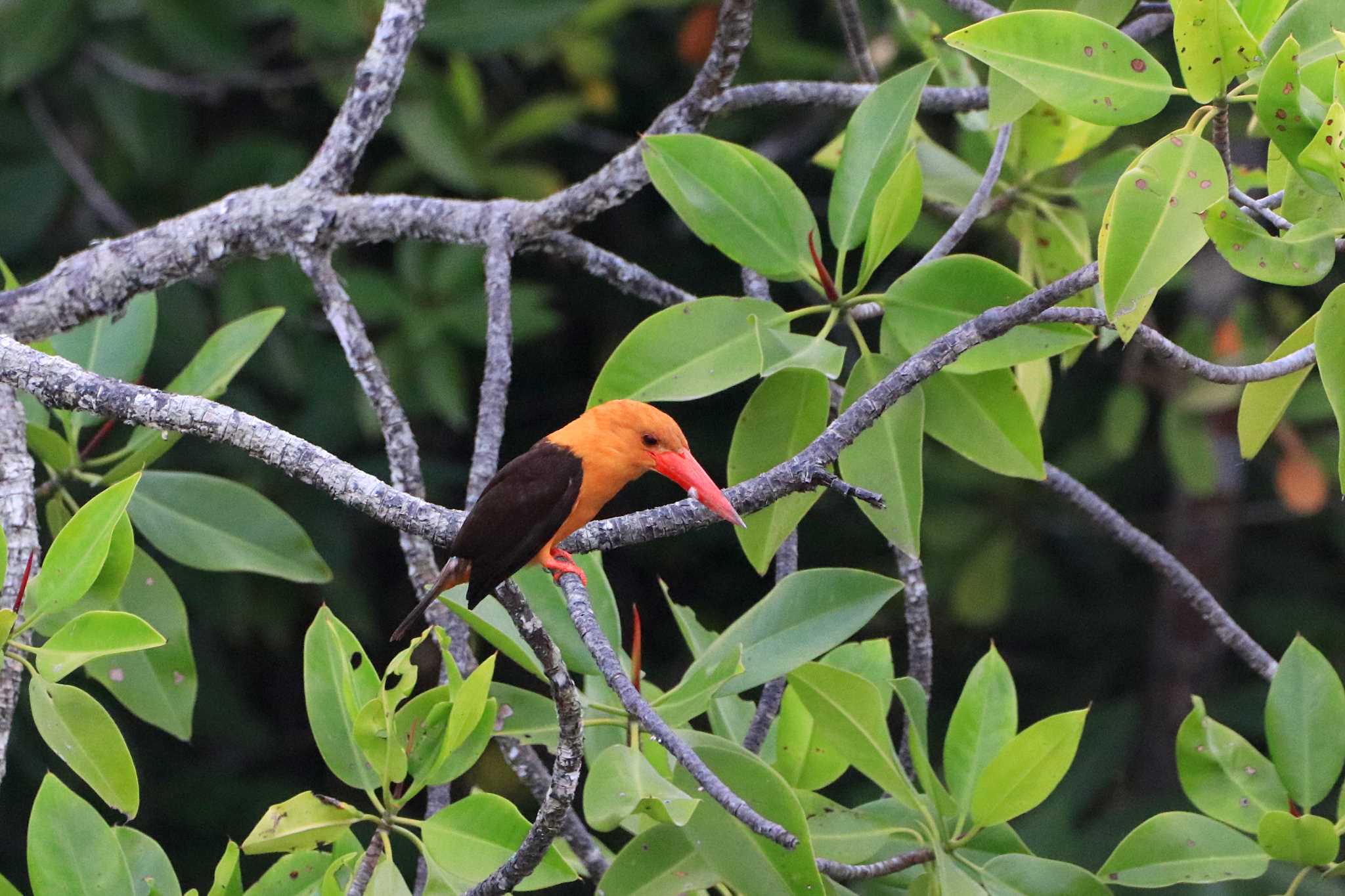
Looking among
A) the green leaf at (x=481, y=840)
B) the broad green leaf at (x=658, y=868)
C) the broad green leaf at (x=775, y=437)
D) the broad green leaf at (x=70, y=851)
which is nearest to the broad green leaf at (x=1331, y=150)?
the broad green leaf at (x=775, y=437)

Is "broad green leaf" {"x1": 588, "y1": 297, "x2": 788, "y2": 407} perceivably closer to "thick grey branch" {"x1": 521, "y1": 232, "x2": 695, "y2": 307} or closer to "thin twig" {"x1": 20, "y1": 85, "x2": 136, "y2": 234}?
"thick grey branch" {"x1": 521, "y1": 232, "x2": 695, "y2": 307}

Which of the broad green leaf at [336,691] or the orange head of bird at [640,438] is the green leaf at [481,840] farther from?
the orange head of bird at [640,438]

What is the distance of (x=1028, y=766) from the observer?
200cm

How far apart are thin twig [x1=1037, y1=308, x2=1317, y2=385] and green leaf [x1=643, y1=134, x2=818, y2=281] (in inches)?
16.8

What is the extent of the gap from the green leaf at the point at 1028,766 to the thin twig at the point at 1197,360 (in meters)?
0.54

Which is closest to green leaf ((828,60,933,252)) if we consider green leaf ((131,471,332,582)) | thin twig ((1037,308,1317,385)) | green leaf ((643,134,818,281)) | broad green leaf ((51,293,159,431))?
green leaf ((643,134,818,281))

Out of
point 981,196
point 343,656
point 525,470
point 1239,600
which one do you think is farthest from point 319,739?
point 1239,600

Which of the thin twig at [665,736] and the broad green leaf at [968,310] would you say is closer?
the thin twig at [665,736]

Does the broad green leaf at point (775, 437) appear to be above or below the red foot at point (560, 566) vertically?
above

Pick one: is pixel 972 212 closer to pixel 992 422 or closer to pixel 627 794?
pixel 992 422

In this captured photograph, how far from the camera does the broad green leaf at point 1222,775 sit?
2.09 m

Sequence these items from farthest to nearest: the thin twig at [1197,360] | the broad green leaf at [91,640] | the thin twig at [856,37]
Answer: the thin twig at [856,37] → the thin twig at [1197,360] → the broad green leaf at [91,640]

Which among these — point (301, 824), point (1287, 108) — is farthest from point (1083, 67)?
point (301, 824)

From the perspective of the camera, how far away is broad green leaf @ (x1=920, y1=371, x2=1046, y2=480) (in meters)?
2.17
